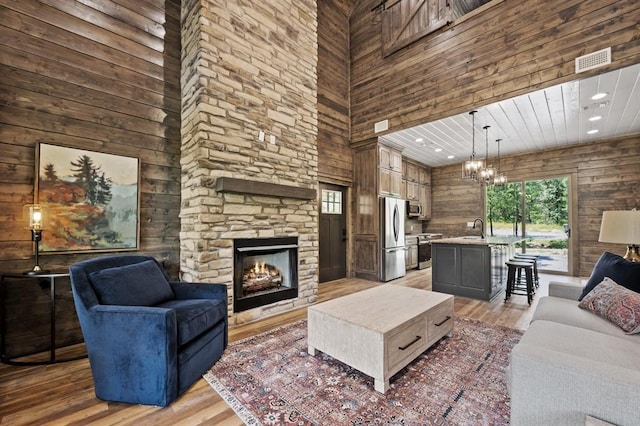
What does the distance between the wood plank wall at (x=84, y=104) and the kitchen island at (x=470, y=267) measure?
4130mm

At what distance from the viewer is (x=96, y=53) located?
2.92 metres

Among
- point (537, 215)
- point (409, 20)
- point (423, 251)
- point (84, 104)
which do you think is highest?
point (409, 20)

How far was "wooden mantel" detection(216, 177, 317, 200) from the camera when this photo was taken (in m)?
3.11

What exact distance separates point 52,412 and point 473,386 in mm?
2867

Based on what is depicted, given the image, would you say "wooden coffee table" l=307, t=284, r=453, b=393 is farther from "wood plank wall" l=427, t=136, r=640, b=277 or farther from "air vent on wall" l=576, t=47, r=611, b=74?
"wood plank wall" l=427, t=136, r=640, b=277

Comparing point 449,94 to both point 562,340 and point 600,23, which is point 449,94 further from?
point 562,340

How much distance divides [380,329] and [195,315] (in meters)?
1.41

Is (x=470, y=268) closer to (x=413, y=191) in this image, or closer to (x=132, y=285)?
(x=413, y=191)

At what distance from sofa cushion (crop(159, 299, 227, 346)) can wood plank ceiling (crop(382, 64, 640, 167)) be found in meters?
4.58

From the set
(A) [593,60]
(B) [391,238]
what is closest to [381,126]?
(B) [391,238]

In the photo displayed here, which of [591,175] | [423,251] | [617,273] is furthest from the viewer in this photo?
[423,251]

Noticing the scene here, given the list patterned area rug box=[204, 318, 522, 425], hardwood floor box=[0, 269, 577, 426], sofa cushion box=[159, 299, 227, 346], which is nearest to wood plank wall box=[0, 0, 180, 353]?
hardwood floor box=[0, 269, 577, 426]

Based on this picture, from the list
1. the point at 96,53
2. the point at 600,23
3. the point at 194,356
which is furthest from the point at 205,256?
the point at 600,23

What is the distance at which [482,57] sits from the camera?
4.31 m
